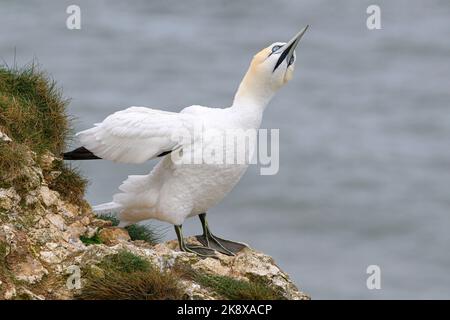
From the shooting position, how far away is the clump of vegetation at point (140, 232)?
14867 millimetres

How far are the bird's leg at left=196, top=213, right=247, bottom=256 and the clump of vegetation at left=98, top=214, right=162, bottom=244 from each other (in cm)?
53

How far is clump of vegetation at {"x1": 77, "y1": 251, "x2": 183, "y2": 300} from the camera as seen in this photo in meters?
11.9

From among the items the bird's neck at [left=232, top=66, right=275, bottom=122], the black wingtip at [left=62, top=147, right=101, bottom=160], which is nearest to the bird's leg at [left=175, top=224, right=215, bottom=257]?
the black wingtip at [left=62, top=147, right=101, bottom=160]

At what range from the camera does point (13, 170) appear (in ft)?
42.7

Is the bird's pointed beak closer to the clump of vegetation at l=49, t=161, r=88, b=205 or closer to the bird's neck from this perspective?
the bird's neck

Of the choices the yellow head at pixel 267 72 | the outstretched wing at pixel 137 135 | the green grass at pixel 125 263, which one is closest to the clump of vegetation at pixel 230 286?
the green grass at pixel 125 263

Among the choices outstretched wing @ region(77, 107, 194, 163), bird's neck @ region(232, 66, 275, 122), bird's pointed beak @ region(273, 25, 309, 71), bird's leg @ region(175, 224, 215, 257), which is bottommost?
bird's leg @ region(175, 224, 215, 257)

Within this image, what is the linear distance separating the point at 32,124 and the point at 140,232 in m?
1.79

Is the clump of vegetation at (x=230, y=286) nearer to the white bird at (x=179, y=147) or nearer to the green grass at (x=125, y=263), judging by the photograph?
the green grass at (x=125, y=263)

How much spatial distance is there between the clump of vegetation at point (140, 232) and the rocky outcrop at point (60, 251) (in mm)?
675

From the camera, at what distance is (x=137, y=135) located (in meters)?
13.9

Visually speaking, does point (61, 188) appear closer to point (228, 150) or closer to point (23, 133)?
point (23, 133)
